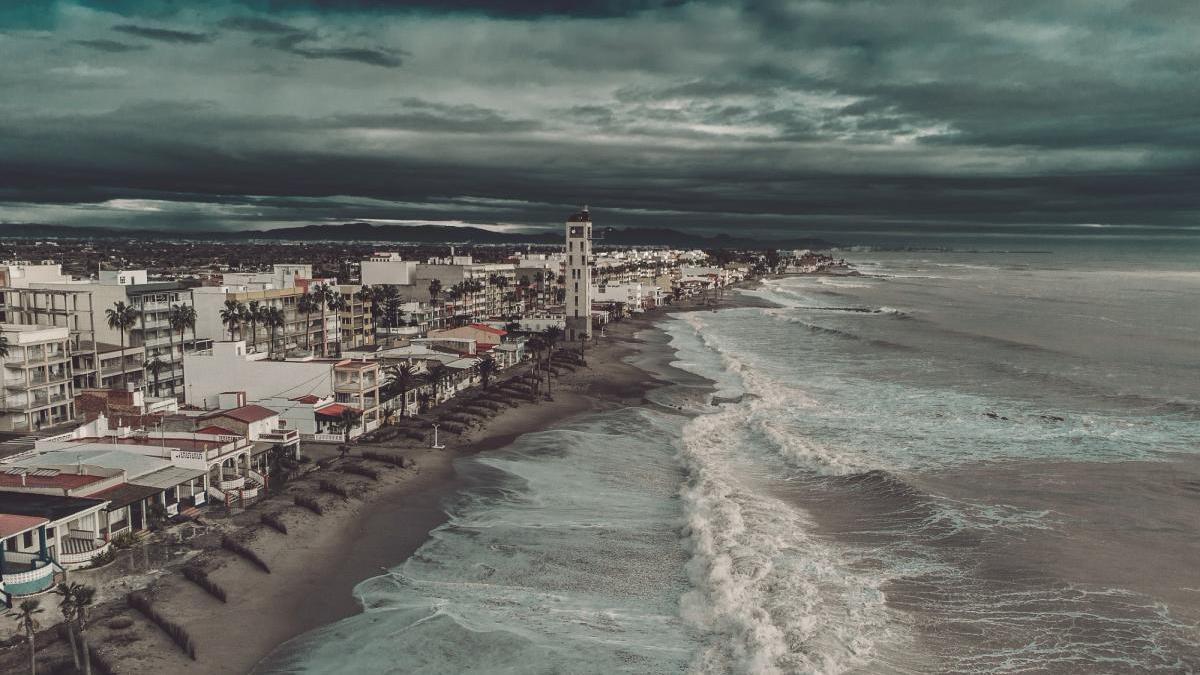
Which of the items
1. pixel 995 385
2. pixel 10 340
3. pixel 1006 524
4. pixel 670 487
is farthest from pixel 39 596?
pixel 995 385

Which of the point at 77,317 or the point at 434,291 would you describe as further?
the point at 434,291

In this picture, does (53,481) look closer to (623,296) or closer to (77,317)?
(77,317)

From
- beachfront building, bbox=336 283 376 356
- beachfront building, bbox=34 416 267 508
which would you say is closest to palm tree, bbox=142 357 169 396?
beachfront building, bbox=34 416 267 508

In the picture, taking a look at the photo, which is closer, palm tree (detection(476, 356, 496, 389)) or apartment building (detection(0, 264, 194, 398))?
apartment building (detection(0, 264, 194, 398))

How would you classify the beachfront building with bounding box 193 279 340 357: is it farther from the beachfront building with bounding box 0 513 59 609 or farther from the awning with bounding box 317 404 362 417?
the beachfront building with bounding box 0 513 59 609

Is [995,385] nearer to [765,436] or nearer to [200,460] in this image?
[765,436]

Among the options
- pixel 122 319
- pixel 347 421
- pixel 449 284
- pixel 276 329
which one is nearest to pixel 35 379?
pixel 122 319
